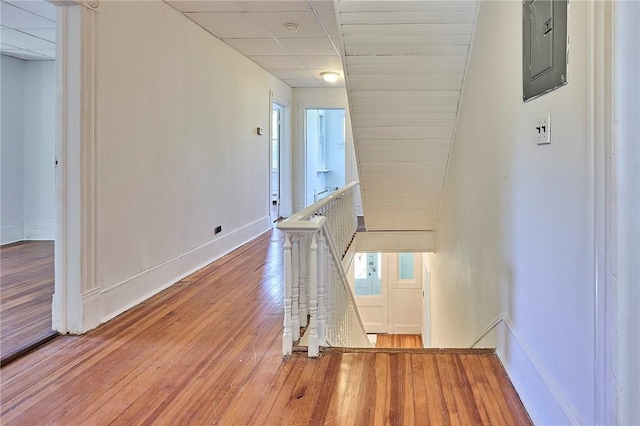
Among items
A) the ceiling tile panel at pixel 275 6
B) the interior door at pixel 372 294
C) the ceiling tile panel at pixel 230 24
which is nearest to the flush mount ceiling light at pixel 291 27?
the ceiling tile panel at pixel 230 24

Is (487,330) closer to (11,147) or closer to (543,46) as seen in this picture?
(543,46)

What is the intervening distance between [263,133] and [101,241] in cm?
367

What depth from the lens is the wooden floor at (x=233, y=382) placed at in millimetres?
1760

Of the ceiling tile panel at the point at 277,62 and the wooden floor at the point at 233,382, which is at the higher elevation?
the ceiling tile panel at the point at 277,62

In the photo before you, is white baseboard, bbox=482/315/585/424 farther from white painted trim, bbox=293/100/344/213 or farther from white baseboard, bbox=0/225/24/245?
white baseboard, bbox=0/225/24/245

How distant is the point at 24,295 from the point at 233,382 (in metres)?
2.31

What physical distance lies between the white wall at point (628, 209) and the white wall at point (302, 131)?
6.15 meters

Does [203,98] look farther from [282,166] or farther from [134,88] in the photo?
[282,166]

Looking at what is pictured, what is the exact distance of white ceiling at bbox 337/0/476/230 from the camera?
277 centimetres

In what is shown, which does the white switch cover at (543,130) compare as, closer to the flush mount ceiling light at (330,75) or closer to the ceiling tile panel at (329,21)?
the ceiling tile panel at (329,21)

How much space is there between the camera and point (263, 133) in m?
6.13

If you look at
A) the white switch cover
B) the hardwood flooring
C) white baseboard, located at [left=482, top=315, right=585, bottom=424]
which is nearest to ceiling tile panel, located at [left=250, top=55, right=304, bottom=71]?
the white switch cover

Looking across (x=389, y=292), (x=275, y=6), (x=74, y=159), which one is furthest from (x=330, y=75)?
(x=389, y=292)

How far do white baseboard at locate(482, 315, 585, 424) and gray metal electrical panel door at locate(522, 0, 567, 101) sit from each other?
3.57ft
